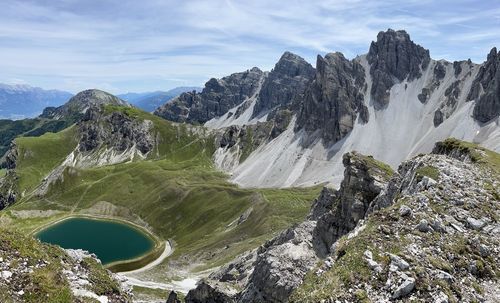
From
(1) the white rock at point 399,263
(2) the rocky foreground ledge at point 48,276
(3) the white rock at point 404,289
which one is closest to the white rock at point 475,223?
(1) the white rock at point 399,263

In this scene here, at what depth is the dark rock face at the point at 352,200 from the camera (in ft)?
235

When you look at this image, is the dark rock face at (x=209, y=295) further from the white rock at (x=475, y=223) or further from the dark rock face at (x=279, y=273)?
the white rock at (x=475, y=223)

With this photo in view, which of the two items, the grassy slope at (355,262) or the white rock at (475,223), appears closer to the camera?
the grassy slope at (355,262)

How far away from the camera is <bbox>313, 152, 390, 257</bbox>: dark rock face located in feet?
235

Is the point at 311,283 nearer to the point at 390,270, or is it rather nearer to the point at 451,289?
the point at 390,270

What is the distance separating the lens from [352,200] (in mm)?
76500

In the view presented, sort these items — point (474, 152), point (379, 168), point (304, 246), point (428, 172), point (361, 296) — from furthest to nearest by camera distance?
1. point (379, 168)
2. point (474, 152)
3. point (304, 246)
4. point (428, 172)
5. point (361, 296)

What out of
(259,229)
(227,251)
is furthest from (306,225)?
(259,229)

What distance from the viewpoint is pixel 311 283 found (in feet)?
91.5

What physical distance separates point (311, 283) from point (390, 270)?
5040 millimetres

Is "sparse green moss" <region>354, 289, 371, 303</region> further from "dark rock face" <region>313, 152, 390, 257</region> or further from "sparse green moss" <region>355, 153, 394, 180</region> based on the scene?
"sparse green moss" <region>355, 153, 394, 180</region>

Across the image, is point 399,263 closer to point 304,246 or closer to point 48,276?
point 48,276

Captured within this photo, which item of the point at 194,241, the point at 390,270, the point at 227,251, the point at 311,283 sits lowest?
the point at 194,241

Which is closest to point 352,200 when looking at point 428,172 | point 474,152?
point 474,152
